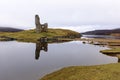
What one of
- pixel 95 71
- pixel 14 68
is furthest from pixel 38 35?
pixel 95 71

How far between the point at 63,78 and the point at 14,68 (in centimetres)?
1578

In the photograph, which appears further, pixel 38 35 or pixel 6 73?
pixel 38 35

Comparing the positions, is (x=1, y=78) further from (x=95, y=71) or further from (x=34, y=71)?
(x=95, y=71)

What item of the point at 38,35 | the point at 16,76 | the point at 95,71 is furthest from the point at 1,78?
the point at 38,35

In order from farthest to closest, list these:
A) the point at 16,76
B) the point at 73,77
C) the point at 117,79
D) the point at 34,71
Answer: the point at 34,71
the point at 16,76
the point at 73,77
the point at 117,79

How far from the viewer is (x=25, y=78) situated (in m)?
41.2

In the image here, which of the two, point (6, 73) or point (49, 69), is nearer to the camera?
point (6, 73)

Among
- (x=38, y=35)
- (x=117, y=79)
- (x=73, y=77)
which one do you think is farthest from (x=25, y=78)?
(x=38, y=35)

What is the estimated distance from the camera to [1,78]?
4056 centimetres

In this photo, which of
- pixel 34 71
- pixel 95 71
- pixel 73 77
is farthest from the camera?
pixel 34 71

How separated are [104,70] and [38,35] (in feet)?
512

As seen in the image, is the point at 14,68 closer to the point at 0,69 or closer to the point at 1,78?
the point at 0,69

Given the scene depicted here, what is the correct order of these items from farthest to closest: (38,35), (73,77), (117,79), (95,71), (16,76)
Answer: (38,35) < (16,76) < (95,71) < (73,77) < (117,79)

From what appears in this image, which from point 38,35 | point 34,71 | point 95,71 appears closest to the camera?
point 95,71
